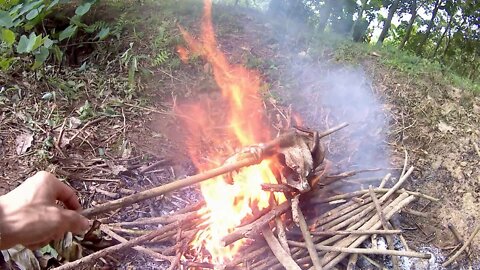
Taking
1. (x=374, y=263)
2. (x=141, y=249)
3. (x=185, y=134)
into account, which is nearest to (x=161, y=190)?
(x=141, y=249)

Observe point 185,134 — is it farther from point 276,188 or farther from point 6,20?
point 6,20

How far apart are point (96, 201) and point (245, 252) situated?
1.27 meters

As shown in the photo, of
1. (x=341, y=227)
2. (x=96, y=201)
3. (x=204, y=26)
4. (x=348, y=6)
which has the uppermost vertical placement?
(x=348, y=6)

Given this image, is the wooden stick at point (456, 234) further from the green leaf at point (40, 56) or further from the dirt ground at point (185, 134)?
the green leaf at point (40, 56)

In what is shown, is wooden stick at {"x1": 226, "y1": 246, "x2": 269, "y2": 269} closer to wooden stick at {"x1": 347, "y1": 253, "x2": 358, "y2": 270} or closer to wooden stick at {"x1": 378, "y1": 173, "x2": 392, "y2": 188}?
wooden stick at {"x1": 347, "y1": 253, "x2": 358, "y2": 270}

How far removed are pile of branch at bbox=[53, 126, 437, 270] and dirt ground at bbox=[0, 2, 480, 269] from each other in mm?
202

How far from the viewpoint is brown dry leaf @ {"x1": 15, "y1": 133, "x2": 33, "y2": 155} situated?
12.1 ft

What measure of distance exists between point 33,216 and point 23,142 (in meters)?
2.66

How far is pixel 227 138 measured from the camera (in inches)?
169

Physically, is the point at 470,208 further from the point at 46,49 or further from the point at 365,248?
the point at 46,49

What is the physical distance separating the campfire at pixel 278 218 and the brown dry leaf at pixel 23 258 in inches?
13.7

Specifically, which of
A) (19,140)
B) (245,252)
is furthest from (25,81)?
(245,252)

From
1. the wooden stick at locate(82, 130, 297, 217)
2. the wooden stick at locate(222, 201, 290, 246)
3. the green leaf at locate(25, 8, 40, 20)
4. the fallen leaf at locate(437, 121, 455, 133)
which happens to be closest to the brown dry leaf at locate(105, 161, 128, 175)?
the wooden stick at locate(82, 130, 297, 217)

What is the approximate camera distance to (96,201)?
3.38m
